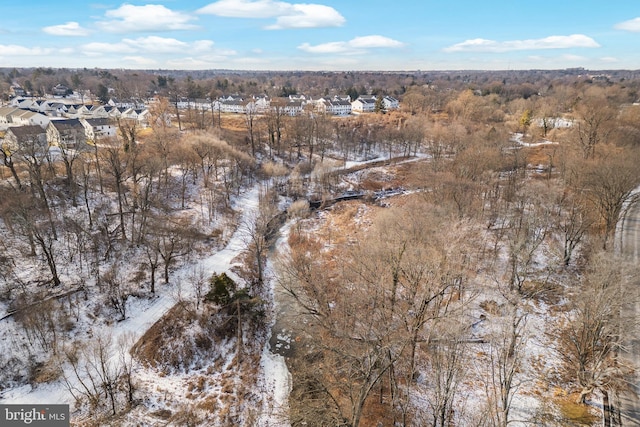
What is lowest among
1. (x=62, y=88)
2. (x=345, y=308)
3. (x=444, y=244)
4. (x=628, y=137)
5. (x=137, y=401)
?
(x=137, y=401)

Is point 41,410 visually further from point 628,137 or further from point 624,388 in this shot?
point 628,137

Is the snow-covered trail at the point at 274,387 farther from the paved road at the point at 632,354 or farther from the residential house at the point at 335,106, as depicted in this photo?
the residential house at the point at 335,106

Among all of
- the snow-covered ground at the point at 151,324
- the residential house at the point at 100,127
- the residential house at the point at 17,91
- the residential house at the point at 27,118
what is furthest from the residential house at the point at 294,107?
the residential house at the point at 17,91

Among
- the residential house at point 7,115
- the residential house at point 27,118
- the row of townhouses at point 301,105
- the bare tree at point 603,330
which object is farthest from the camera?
the row of townhouses at point 301,105

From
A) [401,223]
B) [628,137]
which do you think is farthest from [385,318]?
[628,137]

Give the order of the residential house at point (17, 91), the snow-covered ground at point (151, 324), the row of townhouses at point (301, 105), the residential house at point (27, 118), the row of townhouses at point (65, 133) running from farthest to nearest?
the residential house at point (17, 91)
the row of townhouses at point (301, 105)
the residential house at point (27, 118)
the row of townhouses at point (65, 133)
the snow-covered ground at point (151, 324)

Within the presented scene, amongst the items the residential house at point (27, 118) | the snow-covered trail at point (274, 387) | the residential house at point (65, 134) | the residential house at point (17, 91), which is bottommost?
the snow-covered trail at point (274, 387)

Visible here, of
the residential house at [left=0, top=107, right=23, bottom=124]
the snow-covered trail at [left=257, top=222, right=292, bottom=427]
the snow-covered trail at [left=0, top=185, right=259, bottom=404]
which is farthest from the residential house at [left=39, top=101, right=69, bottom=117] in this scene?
the snow-covered trail at [left=257, top=222, right=292, bottom=427]

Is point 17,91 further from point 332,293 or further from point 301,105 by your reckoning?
point 332,293

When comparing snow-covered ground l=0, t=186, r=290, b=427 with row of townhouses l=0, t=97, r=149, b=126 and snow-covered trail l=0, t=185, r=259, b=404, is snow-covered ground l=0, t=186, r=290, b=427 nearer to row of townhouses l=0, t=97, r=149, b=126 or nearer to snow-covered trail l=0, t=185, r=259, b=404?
snow-covered trail l=0, t=185, r=259, b=404
